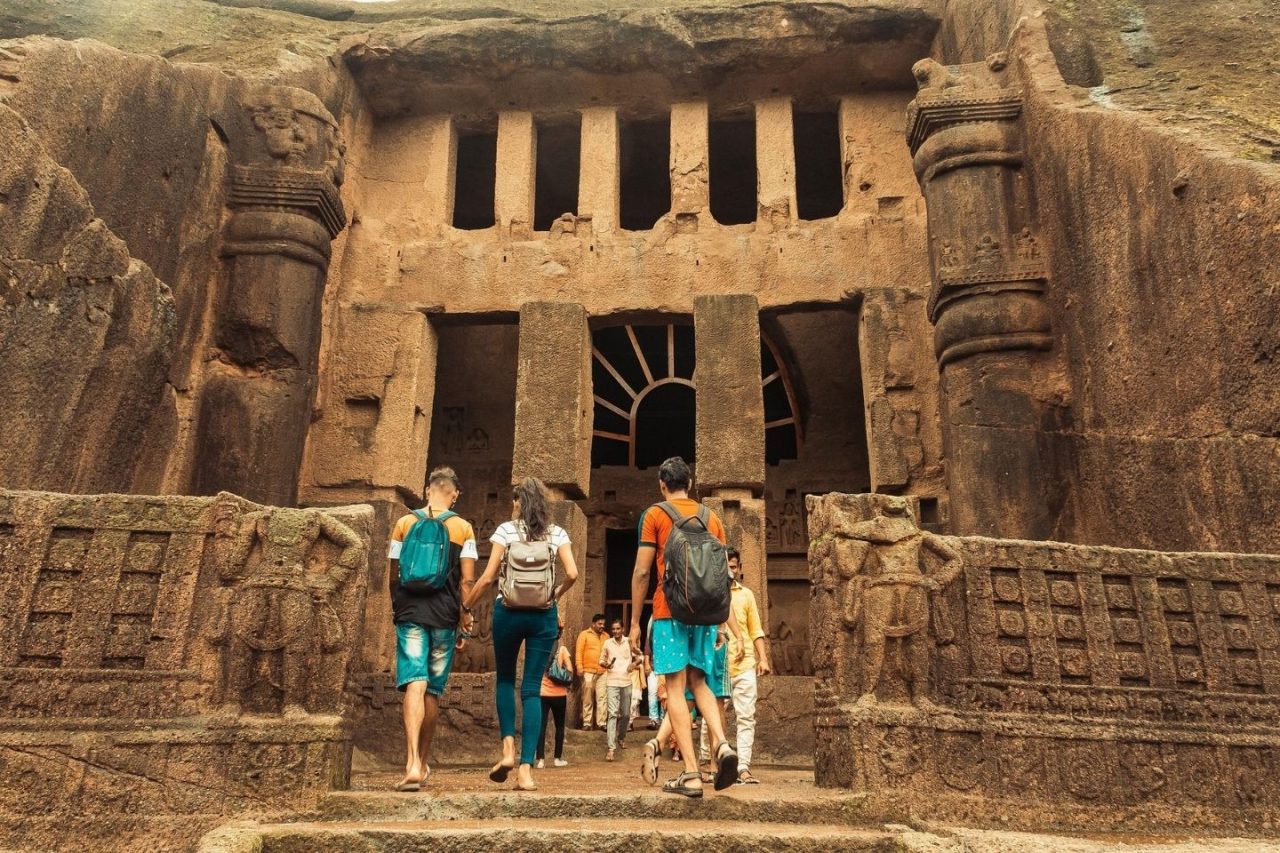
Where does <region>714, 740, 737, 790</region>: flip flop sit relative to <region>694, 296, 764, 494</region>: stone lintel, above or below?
below

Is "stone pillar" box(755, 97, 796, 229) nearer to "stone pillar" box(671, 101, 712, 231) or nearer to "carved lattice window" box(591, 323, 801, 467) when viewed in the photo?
"stone pillar" box(671, 101, 712, 231)

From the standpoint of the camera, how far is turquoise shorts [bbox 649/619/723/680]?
3.96 meters

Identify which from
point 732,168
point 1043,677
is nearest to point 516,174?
point 732,168

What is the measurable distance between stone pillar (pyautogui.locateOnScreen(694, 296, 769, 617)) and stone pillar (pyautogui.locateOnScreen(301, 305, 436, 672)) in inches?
110

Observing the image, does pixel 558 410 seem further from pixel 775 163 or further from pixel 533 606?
pixel 533 606

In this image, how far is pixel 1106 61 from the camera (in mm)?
8094

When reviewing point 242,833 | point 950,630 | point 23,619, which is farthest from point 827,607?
point 23,619

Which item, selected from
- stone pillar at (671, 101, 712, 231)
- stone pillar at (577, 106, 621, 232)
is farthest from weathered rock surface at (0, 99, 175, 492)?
stone pillar at (671, 101, 712, 231)

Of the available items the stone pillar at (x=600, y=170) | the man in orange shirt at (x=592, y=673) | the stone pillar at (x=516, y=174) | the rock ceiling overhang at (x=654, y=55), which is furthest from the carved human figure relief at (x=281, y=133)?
the man in orange shirt at (x=592, y=673)

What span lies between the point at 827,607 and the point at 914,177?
6948mm

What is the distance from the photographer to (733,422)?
912 cm

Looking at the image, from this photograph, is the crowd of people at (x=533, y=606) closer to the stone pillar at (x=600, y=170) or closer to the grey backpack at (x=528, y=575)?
the grey backpack at (x=528, y=575)

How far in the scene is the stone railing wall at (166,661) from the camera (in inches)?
144

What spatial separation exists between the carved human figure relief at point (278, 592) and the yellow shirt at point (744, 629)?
6.56ft
